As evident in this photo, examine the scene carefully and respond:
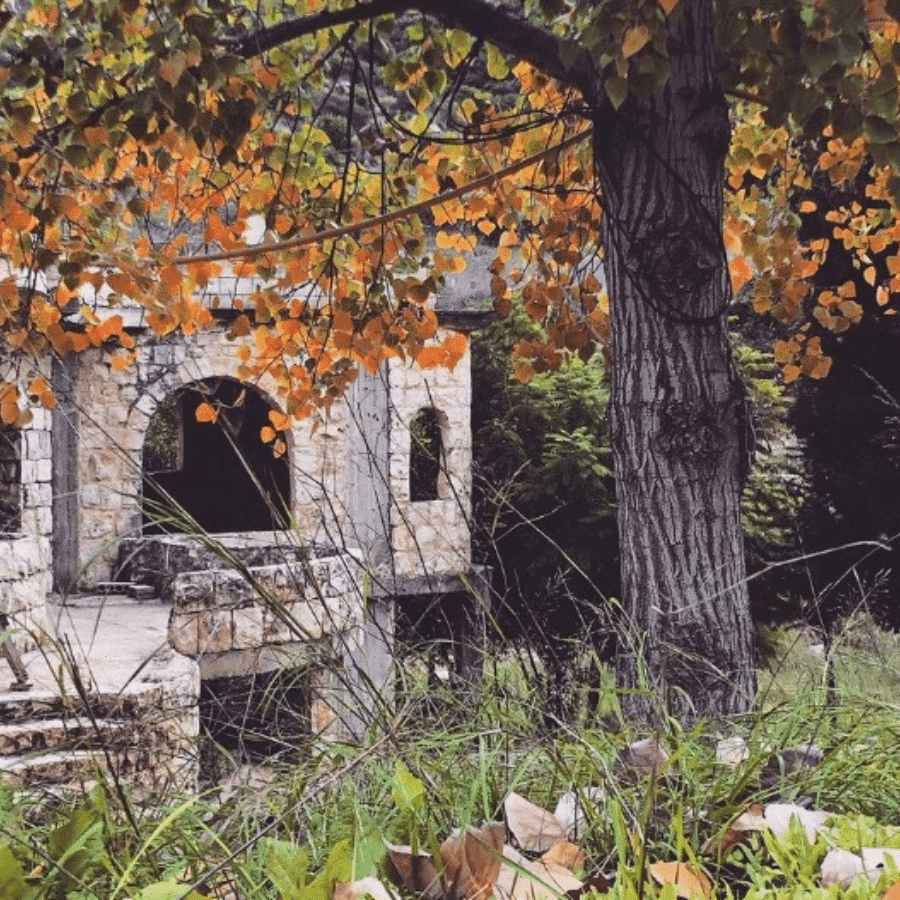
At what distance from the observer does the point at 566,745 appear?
1961 mm

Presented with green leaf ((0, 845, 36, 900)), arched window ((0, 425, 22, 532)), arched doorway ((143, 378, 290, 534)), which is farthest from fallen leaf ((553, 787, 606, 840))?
arched doorway ((143, 378, 290, 534))

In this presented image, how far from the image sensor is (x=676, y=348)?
386 centimetres

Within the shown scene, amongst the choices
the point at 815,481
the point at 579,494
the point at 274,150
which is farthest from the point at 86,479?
the point at 274,150

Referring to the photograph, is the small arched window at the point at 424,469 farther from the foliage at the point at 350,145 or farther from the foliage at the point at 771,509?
the foliage at the point at 350,145

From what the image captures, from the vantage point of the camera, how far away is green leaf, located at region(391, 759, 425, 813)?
1.60 meters

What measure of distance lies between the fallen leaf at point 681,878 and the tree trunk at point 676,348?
225cm

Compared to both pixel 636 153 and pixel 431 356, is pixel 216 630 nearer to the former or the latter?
pixel 431 356

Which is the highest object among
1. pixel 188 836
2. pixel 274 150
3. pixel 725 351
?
pixel 274 150

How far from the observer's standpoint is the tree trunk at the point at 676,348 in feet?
12.4

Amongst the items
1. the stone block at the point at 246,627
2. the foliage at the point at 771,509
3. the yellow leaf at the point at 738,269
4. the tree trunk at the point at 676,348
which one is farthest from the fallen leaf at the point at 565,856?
the foliage at the point at 771,509

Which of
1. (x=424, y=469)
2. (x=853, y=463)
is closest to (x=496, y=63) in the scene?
(x=853, y=463)

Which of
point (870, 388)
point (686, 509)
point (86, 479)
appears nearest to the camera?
point (686, 509)

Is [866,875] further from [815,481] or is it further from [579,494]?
[579,494]

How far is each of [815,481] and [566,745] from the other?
874 centimetres
